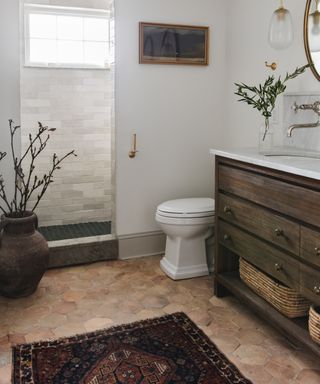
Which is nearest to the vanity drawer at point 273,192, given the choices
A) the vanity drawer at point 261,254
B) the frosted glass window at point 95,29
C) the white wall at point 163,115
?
the vanity drawer at point 261,254

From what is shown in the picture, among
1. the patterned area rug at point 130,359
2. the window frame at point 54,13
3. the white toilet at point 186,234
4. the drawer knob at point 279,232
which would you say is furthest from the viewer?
the window frame at point 54,13

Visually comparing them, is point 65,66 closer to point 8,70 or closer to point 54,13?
point 54,13

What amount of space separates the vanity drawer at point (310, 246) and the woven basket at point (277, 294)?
320 mm

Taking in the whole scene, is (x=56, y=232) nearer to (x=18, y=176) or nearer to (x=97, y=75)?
(x=18, y=176)

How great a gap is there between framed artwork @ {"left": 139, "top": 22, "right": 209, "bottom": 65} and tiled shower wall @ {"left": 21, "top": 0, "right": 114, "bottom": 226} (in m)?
0.70

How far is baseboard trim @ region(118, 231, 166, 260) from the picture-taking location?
3.64 meters

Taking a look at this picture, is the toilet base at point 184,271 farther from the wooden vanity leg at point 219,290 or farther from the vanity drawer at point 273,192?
the vanity drawer at point 273,192

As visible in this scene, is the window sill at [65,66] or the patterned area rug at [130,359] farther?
the window sill at [65,66]

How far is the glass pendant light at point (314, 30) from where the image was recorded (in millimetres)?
2656

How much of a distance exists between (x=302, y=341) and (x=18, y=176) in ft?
7.11

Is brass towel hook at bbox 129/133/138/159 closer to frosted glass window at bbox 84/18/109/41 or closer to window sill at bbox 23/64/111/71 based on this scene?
window sill at bbox 23/64/111/71

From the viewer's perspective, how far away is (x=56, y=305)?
282 cm

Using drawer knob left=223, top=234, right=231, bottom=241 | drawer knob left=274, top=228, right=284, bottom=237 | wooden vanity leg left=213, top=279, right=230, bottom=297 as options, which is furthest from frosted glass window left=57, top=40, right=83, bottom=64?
drawer knob left=274, top=228, right=284, bottom=237

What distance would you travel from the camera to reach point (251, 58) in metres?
3.36
